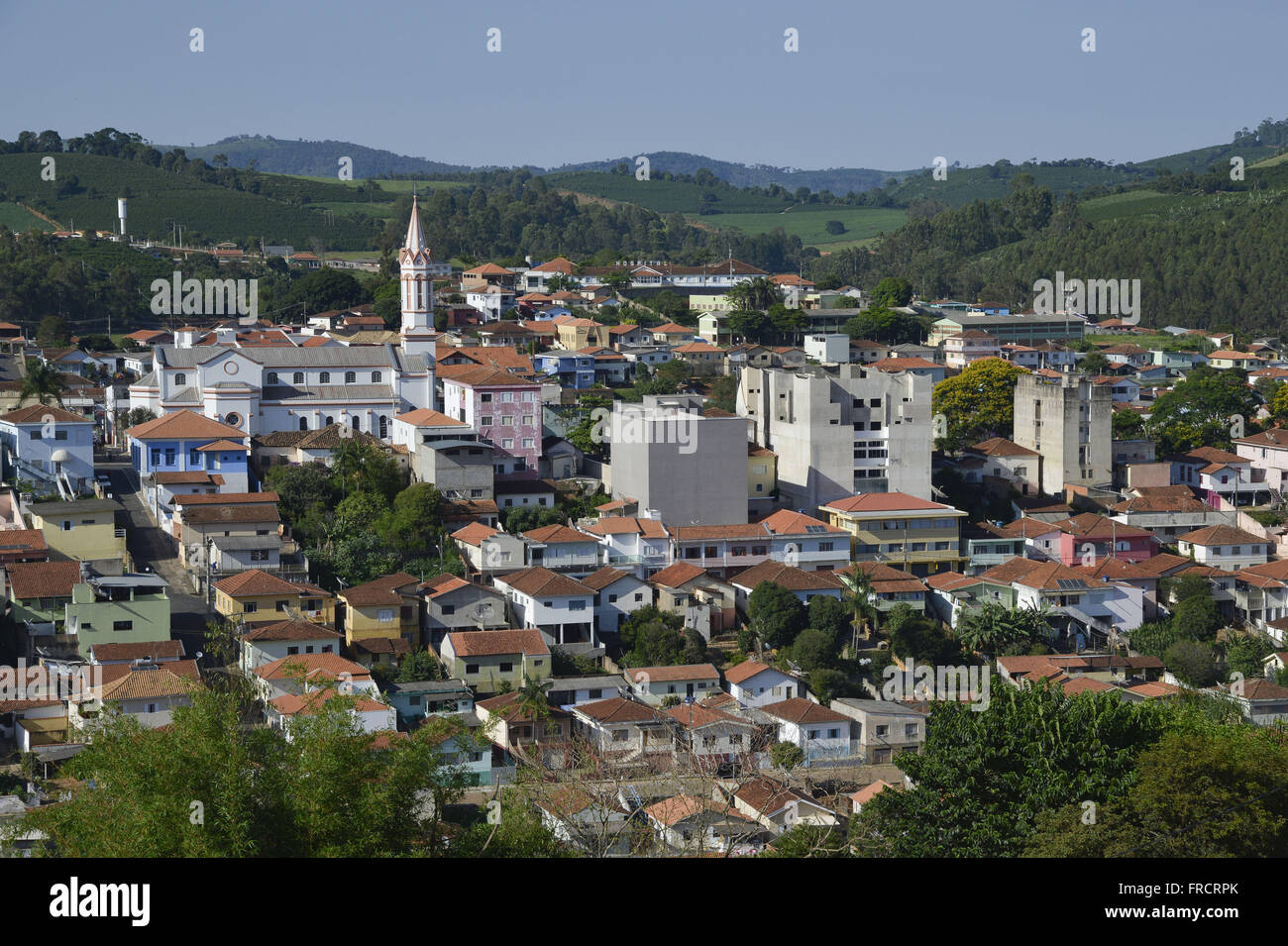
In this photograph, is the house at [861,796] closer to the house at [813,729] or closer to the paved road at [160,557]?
the house at [813,729]

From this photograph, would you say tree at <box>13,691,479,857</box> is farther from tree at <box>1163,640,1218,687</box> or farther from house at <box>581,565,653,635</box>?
tree at <box>1163,640,1218,687</box>

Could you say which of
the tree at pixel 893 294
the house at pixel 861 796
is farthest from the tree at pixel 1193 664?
the tree at pixel 893 294

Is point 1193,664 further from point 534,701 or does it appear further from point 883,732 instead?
point 534,701

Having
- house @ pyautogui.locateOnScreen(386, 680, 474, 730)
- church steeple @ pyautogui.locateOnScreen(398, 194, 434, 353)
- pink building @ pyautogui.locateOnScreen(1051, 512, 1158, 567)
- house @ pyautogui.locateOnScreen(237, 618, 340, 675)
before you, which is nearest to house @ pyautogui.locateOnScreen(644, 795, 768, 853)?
house @ pyautogui.locateOnScreen(386, 680, 474, 730)

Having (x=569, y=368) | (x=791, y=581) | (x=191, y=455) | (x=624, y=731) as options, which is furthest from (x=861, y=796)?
(x=569, y=368)
